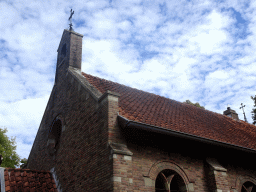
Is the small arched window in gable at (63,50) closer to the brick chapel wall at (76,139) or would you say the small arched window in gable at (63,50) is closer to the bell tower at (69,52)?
the bell tower at (69,52)

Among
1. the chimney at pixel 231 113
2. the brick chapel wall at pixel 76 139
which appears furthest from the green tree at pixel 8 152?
the chimney at pixel 231 113

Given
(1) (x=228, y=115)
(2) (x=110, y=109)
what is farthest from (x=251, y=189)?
(1) (x=228, y=115)

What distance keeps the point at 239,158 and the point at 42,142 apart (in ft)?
28.7

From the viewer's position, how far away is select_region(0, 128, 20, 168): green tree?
22.6m

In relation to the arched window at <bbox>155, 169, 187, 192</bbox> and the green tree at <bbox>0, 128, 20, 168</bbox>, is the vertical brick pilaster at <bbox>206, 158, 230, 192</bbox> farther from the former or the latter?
the green tree at <bbox>0, 128, 20, 168</bbox>

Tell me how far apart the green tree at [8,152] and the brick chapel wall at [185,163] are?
19.2 meters

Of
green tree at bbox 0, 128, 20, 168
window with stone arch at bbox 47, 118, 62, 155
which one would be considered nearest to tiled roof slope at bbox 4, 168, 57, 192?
window with stone arch at bbox 47, 118, 62, 155

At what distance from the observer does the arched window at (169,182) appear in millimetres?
7583

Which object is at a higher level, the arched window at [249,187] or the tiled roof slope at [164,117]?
the tiled roof slope at [164,117]

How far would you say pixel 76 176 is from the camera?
324 inches


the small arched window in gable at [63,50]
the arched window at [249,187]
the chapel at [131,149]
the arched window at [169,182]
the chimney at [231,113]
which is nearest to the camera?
the chapel at [131,149]

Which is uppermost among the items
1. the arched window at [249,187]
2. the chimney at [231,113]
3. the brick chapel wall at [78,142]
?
the chimney at [231,113]

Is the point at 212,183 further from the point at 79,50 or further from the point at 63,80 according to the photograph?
the point at 79,50

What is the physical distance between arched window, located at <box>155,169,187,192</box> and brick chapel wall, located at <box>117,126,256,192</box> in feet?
0.74
